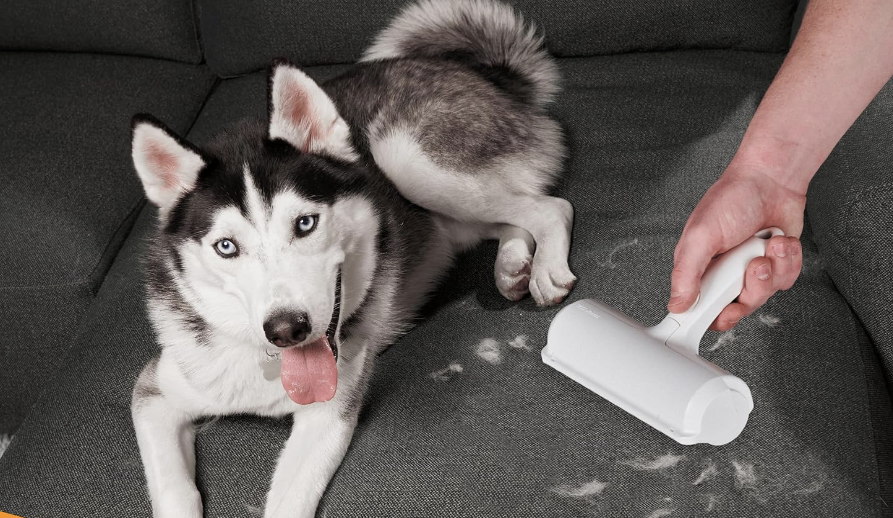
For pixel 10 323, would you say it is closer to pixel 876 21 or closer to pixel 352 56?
pixel 352 56

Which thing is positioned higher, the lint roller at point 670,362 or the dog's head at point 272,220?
the dog's head at point 272,220

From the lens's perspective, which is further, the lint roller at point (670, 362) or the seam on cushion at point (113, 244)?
the seam on cushion at point (113, 244)

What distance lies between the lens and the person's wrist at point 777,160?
50.9 inches

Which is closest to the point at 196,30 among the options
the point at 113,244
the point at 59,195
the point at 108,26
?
the point at 108,26

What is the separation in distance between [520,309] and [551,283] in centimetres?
9

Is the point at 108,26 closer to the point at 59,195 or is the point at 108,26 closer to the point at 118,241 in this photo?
the point at 59,195

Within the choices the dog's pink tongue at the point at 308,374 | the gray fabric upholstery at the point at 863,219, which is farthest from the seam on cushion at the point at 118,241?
the gray fabric upholstery at the point at 863,219

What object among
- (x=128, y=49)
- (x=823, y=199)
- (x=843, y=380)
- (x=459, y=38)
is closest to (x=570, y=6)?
(x=459, y=38)

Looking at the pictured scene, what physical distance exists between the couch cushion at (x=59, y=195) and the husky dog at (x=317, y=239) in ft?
1.80

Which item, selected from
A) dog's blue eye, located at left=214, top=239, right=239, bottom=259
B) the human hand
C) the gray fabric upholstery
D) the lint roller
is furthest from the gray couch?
dog's blue eye, located at left=214, top=239, right=239, bottom=259

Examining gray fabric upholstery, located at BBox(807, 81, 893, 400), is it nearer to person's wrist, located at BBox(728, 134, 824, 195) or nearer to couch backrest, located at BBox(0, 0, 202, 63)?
person's wrist, located at BBox(728, 134, 824, 195)

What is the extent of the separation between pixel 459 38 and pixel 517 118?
0.34m

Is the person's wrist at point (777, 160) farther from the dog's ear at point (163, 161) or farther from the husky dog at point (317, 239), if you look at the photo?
the dog's ear at point (163, 161)

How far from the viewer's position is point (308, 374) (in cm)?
135
